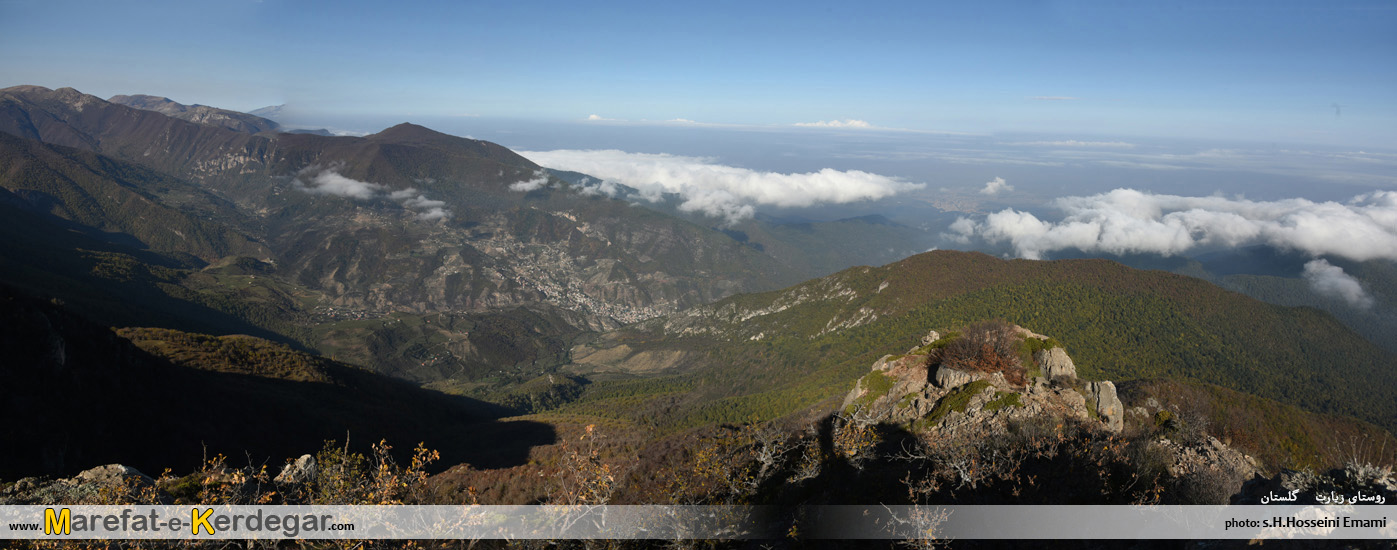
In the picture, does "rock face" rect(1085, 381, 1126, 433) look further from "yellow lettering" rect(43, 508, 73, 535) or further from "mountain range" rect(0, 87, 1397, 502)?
"yellow lettering" rect(43, 508, 73, 535)

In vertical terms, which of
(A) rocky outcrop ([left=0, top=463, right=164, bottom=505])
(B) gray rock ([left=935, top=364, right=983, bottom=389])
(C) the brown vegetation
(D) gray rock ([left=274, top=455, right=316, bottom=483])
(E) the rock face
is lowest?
(E) the rock face

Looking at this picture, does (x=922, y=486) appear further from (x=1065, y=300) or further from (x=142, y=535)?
(x=1065, y=300)

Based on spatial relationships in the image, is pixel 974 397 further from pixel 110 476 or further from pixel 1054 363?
pixel 110 476

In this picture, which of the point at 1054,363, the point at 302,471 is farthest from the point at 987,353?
the point at 302,471

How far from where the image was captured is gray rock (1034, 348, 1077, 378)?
109 feet

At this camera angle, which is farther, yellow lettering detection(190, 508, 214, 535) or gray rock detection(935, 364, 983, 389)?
gray rock detection(935, 364, 983, 389)

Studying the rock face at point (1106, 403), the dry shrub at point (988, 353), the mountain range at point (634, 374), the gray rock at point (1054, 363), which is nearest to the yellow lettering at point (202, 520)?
the mountain range at point (634, 374)

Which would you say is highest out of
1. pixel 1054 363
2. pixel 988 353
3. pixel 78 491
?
pixel 78 491

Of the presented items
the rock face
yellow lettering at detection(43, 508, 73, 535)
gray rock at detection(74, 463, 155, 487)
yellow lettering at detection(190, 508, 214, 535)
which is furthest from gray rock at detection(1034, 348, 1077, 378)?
gray rock at detection(74, 463, 155, 487)

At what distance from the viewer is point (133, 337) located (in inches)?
2532

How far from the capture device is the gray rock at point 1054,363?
3334 centimetres

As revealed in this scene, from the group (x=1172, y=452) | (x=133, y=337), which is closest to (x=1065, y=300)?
(x=1172, y=452)

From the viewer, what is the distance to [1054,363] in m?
33.8

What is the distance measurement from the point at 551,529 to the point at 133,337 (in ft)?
280
